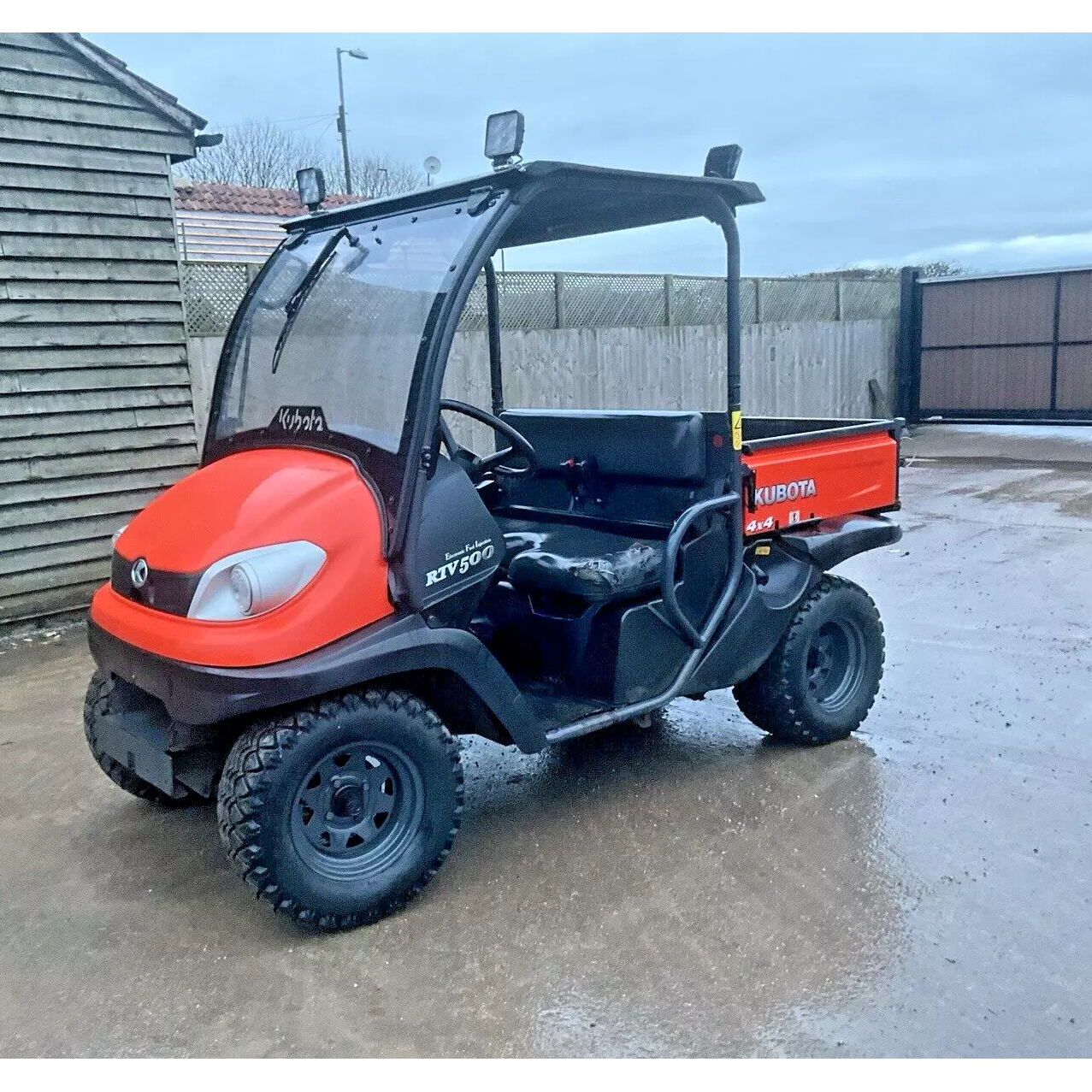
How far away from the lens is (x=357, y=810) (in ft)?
10.3

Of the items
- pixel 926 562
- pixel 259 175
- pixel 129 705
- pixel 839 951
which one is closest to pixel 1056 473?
pixel 926 562

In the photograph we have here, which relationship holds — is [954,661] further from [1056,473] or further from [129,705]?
[1056,473]

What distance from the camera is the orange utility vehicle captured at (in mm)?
2967

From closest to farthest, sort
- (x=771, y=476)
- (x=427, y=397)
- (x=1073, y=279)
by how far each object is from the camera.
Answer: (x=427, y=397) < (x=771, y=476) < (x=1073, y=279)

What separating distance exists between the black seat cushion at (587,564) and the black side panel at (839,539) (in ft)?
2.21

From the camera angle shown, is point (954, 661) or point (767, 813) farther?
point (954, 661)

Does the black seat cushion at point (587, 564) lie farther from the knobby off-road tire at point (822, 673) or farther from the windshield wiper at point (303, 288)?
the windshield wiper at point (303, 288)

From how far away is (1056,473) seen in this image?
1095 cm

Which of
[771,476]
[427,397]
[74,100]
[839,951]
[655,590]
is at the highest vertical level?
[74,100]

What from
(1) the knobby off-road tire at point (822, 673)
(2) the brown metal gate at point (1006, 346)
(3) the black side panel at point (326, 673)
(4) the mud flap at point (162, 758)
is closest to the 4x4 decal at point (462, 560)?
(3) the black side panel at point (326, 673)

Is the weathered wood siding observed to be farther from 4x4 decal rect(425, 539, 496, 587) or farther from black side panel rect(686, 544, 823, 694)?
black side panel rect(686, 544, 823, 694)

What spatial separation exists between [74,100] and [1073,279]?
496 inches

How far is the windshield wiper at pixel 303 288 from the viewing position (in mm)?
3654

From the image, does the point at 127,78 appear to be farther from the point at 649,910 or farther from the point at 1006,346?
the point at 1006,346
